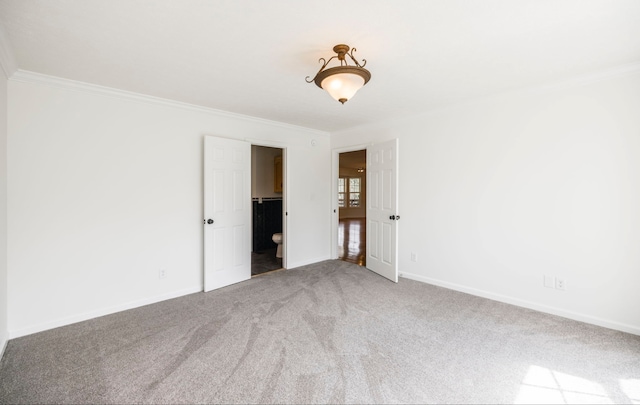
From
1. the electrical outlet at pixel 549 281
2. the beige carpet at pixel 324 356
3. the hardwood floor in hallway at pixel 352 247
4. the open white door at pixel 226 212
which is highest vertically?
the open white door at pixel 226 212

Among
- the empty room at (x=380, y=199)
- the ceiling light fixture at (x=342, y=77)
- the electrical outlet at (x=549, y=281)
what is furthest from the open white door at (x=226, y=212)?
the electrical outlet at (x=549, y=281)

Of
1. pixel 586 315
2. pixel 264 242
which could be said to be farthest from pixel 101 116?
pixel 586 315

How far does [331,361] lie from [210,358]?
3.04 ft

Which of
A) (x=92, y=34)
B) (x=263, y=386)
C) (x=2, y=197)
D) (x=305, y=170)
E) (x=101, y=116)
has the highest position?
(x=92, y=34)

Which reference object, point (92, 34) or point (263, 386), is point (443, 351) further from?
point (92, 34)

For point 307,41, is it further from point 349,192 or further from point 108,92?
point 349,192

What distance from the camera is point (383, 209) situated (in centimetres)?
425

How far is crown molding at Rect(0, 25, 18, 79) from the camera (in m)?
1.97

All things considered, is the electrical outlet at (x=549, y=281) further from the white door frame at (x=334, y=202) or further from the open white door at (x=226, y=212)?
the open white door at (x=226, y=212)

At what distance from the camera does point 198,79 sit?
2.73 metres

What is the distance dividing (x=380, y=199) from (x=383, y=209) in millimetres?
167

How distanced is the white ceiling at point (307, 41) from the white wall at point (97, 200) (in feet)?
1.19

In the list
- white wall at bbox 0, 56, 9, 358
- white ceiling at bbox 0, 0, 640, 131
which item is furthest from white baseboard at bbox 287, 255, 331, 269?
white wall at bbox 0, 56, 9, 358

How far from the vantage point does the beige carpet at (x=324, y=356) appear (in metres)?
1.79
